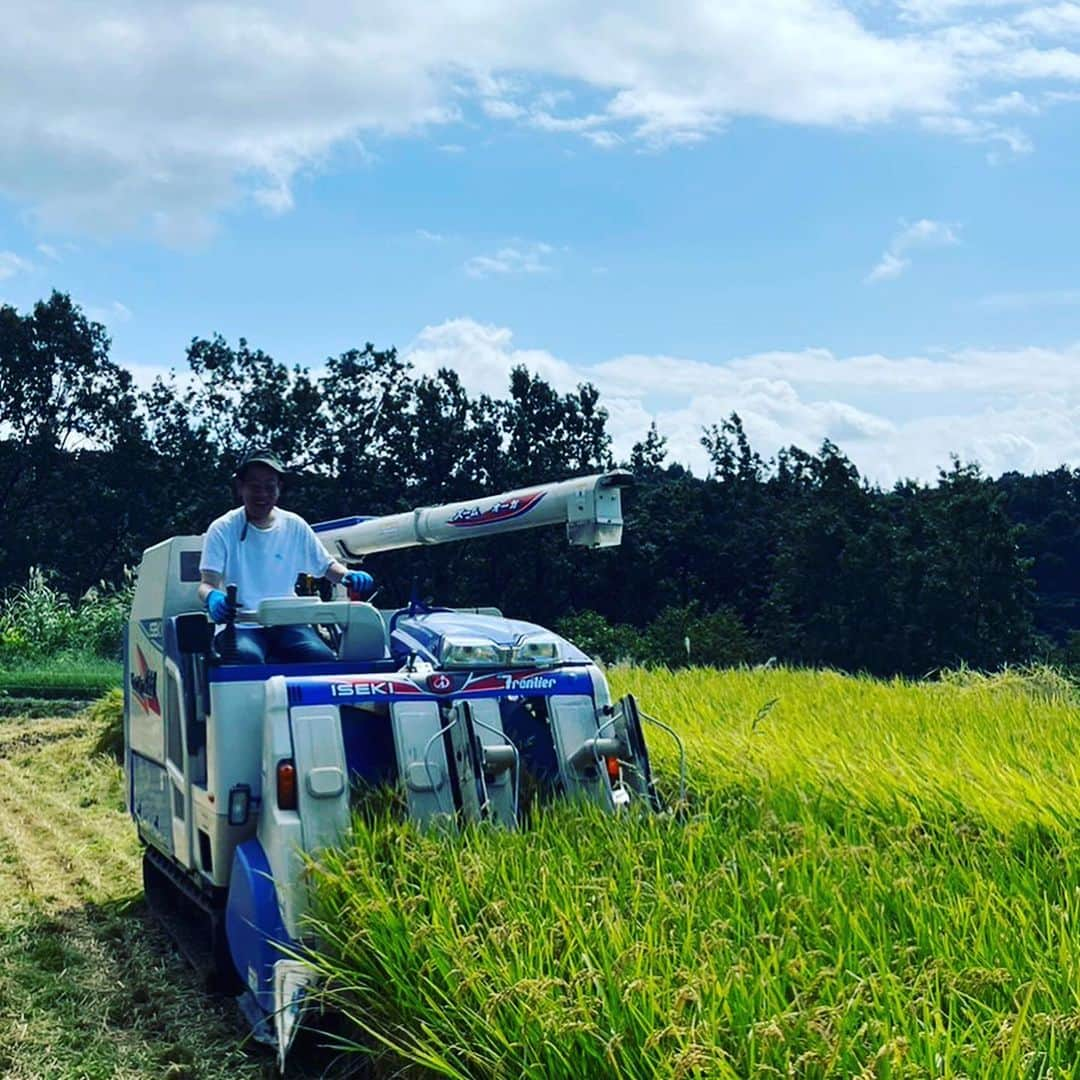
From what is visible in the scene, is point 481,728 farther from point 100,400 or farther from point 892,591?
point 100,400

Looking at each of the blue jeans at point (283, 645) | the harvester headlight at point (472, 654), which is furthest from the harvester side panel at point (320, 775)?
the blue jeans at point (283, 645)

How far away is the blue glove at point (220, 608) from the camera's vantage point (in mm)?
5914

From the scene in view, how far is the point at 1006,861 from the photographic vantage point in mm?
4785

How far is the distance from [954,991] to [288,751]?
2.77 m

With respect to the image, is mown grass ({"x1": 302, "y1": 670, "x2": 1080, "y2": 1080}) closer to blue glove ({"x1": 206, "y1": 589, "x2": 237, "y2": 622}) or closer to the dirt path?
the dirt path

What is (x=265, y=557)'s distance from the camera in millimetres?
6672

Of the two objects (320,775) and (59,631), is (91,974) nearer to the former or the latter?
(320,775)

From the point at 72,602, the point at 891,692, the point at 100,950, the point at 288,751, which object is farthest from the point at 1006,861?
the point at 72,602

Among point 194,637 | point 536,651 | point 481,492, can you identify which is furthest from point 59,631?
point 536,651

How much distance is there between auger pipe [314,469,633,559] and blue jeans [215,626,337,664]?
1.08 m

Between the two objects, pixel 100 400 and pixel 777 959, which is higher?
pixel 100 400

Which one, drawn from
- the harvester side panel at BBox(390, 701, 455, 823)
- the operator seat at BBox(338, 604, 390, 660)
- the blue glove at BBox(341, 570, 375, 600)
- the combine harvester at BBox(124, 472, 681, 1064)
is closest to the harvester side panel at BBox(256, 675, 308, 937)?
the combine harvester at BBox(124, 472, 681, 1064)

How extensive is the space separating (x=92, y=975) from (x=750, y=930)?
3358 mm

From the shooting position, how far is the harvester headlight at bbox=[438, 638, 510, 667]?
5.86m
